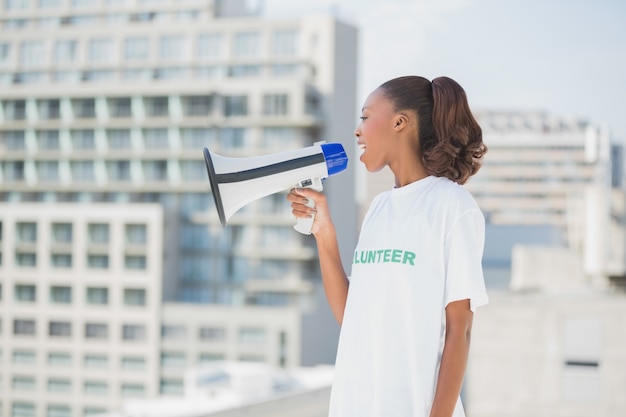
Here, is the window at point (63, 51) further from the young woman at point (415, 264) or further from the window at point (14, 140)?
the young woman at point (415, 264)

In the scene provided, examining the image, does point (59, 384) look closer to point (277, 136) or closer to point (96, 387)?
point (96, 387)

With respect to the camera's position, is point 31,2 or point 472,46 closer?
point 472,46

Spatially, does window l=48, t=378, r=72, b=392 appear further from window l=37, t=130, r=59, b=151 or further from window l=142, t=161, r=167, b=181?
window l=37, t=130, r=59, b=151

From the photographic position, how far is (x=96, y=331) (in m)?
28.4

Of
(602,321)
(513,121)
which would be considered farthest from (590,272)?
(513,121)

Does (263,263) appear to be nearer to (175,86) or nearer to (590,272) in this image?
(175,86)

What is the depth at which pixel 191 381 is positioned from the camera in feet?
62.7

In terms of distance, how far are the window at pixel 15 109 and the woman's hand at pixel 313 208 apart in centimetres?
3216

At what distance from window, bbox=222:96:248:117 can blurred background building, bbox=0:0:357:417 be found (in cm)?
5

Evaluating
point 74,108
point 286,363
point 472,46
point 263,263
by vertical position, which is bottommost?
point 286,363

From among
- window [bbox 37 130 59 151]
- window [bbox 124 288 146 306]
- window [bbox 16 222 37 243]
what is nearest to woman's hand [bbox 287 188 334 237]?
window [bbox 124 288 146 306]

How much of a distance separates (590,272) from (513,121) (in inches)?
1643

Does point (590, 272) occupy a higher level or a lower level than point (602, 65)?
lower

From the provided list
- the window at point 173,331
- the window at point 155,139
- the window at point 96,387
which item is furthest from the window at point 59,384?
the window at point 155,139
